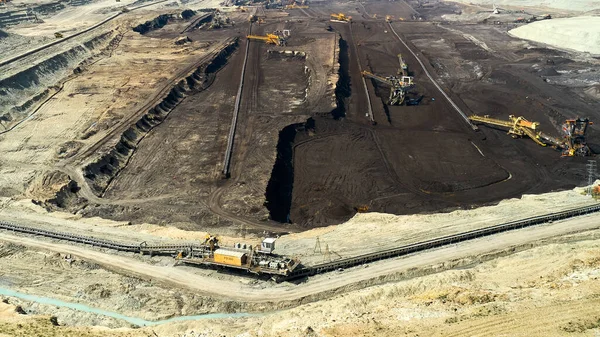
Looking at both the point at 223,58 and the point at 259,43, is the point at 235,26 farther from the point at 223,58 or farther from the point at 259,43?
the point at 223,58

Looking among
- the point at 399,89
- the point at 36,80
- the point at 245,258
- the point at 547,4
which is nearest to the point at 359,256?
the point at 245,258

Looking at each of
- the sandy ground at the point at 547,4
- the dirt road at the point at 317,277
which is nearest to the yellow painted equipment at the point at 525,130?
the dirt road at the point at 317,277

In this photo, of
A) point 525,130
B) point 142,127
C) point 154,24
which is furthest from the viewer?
point 154,24

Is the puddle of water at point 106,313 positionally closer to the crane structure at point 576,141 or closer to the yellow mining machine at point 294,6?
the crane structure at point 576,141

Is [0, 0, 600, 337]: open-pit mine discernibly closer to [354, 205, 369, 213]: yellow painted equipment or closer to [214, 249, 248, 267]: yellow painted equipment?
[214, 249, 248, 267]: yellow painted equipment

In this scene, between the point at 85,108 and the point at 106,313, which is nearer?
the point at 106,313

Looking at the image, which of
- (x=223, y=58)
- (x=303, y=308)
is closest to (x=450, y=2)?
(x=223, y=58)

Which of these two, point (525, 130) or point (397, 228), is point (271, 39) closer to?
point (525, 130)

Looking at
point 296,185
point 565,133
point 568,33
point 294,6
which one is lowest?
point 296,185
